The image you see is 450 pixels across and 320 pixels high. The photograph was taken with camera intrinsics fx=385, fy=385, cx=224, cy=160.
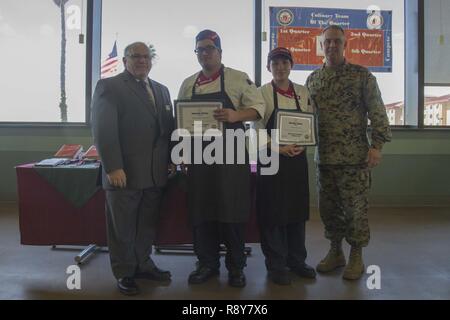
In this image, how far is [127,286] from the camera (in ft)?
7.63

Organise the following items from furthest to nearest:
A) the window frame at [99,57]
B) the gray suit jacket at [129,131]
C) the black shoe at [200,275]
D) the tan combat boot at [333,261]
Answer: the window frame at [99,57] → the tan combat boot at [333,261] → the black shoe at [200,275] → the gray suit jacket at [129,131]

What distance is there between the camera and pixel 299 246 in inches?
100

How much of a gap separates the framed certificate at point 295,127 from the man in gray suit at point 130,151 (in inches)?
28.0

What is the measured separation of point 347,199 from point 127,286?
4.92ft

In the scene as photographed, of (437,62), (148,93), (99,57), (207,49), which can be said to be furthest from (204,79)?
(437,62)

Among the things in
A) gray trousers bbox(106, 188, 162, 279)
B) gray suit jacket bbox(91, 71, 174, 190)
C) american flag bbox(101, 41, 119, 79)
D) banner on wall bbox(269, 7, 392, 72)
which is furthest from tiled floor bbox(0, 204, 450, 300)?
banner on wall bbox(269, 7, 392, 72)

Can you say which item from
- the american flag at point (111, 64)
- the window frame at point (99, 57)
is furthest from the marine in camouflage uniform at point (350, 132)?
the american flag at point (111, 64)

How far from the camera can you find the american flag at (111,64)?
15.9 ft

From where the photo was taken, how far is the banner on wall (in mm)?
4883

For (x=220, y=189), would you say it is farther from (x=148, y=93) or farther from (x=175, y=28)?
(x=175, y=28)

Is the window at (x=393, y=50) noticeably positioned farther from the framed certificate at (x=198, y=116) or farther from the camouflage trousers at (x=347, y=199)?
the framed certificate at (x=198, y=116)
